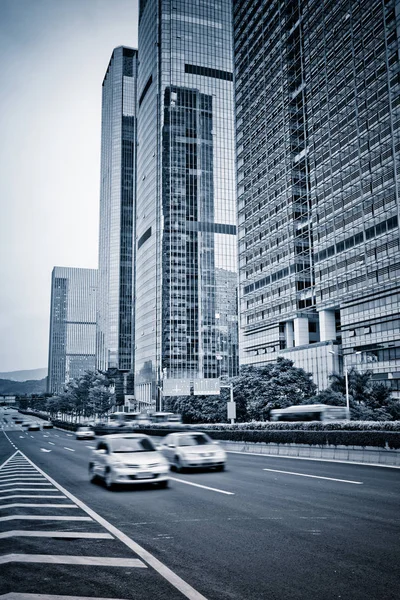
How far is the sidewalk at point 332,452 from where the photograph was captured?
2149 centimetres

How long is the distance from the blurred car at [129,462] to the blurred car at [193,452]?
280 cm

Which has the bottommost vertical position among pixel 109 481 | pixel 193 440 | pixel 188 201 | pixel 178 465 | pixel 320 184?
pixel 178 465

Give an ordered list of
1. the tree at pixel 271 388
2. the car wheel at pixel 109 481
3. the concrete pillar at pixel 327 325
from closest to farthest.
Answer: the car wheel at pixel 109 481, the tree at pixel 271 388, the concrete pillar at pixel 327 325

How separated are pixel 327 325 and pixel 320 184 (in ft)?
73.7

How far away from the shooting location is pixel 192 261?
13712 cm

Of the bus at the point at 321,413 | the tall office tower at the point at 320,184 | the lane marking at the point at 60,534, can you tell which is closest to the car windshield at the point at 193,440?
the lane marking at the point at 60,534

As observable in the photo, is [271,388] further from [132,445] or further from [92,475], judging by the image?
[132,445]

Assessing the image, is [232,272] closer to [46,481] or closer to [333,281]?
[333,281]

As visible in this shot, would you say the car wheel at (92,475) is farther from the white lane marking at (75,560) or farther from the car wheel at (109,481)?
the white lane marking at (75,560)

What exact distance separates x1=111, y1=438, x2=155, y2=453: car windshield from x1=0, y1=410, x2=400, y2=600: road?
3.92 ft

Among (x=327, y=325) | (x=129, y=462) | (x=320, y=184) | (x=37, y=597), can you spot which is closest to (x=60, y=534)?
(x=37, y=597)

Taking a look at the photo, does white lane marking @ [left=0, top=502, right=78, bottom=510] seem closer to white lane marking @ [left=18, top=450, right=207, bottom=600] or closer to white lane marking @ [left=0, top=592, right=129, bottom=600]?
white lane marking @ [left=18, top=450, right=207, bottom=600]

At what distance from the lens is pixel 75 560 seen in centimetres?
718

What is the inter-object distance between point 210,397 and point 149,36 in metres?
117
